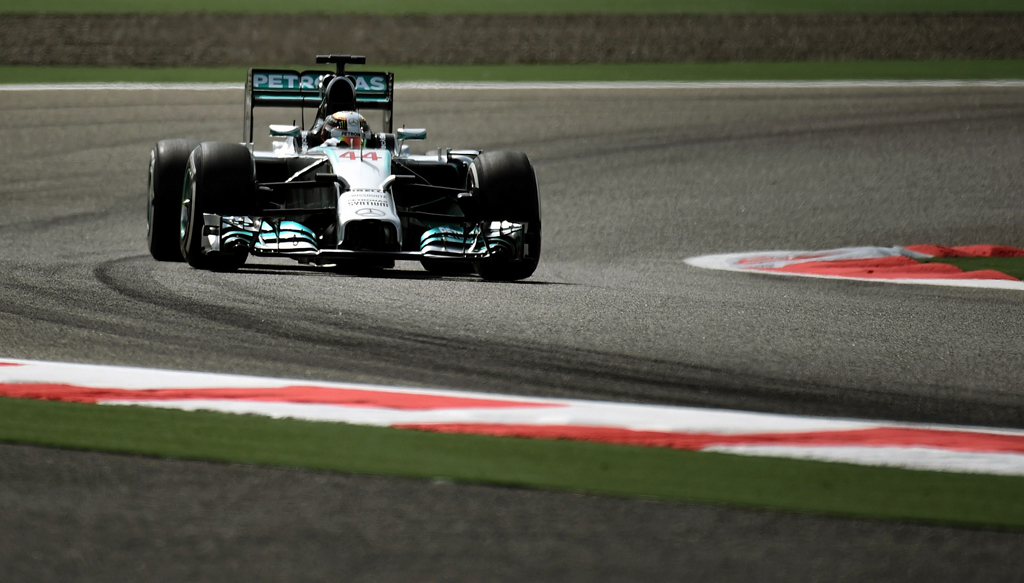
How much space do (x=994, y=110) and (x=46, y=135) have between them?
1428 centimetres

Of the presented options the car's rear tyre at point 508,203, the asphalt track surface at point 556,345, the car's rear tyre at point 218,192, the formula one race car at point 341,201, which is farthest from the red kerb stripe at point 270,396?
the car's rear tyre at point 508,203

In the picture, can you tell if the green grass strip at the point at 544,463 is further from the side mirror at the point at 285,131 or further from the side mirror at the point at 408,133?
the side mirror at the point at 408,133

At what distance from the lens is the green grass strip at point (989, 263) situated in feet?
37.7

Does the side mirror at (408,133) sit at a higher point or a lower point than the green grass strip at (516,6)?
lower

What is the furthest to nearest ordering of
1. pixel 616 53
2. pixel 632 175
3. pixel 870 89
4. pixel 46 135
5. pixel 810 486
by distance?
pixel 616 53
pixel 870 89
pixel 46 135
pixel 632 175
pixel 810 486

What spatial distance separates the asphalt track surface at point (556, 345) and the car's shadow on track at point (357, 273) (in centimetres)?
8

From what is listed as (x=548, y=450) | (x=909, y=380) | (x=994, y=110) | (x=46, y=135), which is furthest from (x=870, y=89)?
(x=548, y=450)

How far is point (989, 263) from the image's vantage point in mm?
11945

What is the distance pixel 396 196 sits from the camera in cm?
1045

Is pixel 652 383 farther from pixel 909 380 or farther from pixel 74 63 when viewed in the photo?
pixel 74 63

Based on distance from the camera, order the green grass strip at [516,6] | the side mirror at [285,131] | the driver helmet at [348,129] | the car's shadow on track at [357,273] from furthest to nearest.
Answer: the green grass strip at [516,6]
the side mirror at [285,131]
the driver helmet at [348,129]
the car's shadow on track at [357,273]

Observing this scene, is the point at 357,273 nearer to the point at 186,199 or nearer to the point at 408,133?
the point at 186,199

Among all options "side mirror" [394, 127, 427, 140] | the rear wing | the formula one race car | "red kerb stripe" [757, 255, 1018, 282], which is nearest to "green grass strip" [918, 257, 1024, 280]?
"red kerb stripe" [757, 255, 1018, 282]

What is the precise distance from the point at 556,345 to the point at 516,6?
33.4 metres
